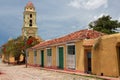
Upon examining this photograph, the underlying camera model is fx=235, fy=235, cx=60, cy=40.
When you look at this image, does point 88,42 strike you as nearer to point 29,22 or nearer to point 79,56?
point 79,56

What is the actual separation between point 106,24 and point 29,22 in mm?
25116

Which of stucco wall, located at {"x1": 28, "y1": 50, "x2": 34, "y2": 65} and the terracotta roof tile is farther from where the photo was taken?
stucco wall, located at {"x1": 28, "y1": 50, "x2": 34, "y2": 65}

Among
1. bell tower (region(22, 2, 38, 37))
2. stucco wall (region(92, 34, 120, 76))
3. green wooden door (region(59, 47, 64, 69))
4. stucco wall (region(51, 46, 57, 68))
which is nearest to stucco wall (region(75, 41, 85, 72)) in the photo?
stucco wall (region(92, 34, 120, 76))

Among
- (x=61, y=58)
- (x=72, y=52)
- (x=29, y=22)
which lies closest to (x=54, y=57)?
(x=61, y=58)

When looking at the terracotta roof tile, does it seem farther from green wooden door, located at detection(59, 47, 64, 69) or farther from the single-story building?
green wooden door, located at detection(59, 47, 64, 69)

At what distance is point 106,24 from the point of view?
43688 millimetres

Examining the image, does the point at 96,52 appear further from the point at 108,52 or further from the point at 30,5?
the point at 30,5

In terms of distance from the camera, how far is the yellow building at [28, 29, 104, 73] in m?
21.4

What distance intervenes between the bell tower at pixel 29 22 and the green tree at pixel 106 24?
69.1ft

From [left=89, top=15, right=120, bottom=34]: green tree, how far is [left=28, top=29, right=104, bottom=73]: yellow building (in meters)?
14.1

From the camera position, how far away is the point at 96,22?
45406 millimetres

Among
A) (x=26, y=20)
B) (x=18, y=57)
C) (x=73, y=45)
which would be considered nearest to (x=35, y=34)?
(x=26, y=20)

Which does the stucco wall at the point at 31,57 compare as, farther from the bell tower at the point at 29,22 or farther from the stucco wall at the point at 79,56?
the stucco wall at the point at 79,56

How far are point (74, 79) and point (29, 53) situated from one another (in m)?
27.9
